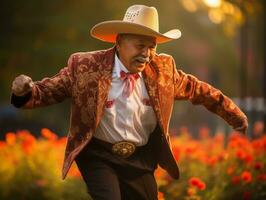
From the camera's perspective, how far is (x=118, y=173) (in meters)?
7.24

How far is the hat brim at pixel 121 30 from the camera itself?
7043mm

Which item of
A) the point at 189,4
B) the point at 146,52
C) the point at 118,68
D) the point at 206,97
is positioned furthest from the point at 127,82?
the point at 189,4

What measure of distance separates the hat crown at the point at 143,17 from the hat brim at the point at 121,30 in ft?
0.36

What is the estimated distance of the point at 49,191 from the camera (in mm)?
10219

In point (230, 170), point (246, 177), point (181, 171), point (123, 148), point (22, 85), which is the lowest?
point (181, 171)

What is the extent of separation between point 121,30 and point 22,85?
802 millimetres

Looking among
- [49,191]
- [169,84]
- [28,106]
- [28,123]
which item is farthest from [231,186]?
[28,123]

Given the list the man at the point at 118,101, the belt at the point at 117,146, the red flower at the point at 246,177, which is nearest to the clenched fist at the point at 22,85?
the man at the point at 118,101

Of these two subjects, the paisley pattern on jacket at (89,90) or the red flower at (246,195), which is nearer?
the paisley pattern on jacket at (89,90)

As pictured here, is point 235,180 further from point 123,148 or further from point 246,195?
point 123,148

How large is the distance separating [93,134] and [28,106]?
0.45 metres

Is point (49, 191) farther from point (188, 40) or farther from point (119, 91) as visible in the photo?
point (188, 40)

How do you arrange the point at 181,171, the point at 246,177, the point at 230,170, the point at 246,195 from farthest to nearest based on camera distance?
1. the point at 181,171
2. the point at 230,170
3. the point at 246,195
4. the point at 246,177

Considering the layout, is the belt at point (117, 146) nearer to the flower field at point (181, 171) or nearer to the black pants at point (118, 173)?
the black pants at point (118, 173)
